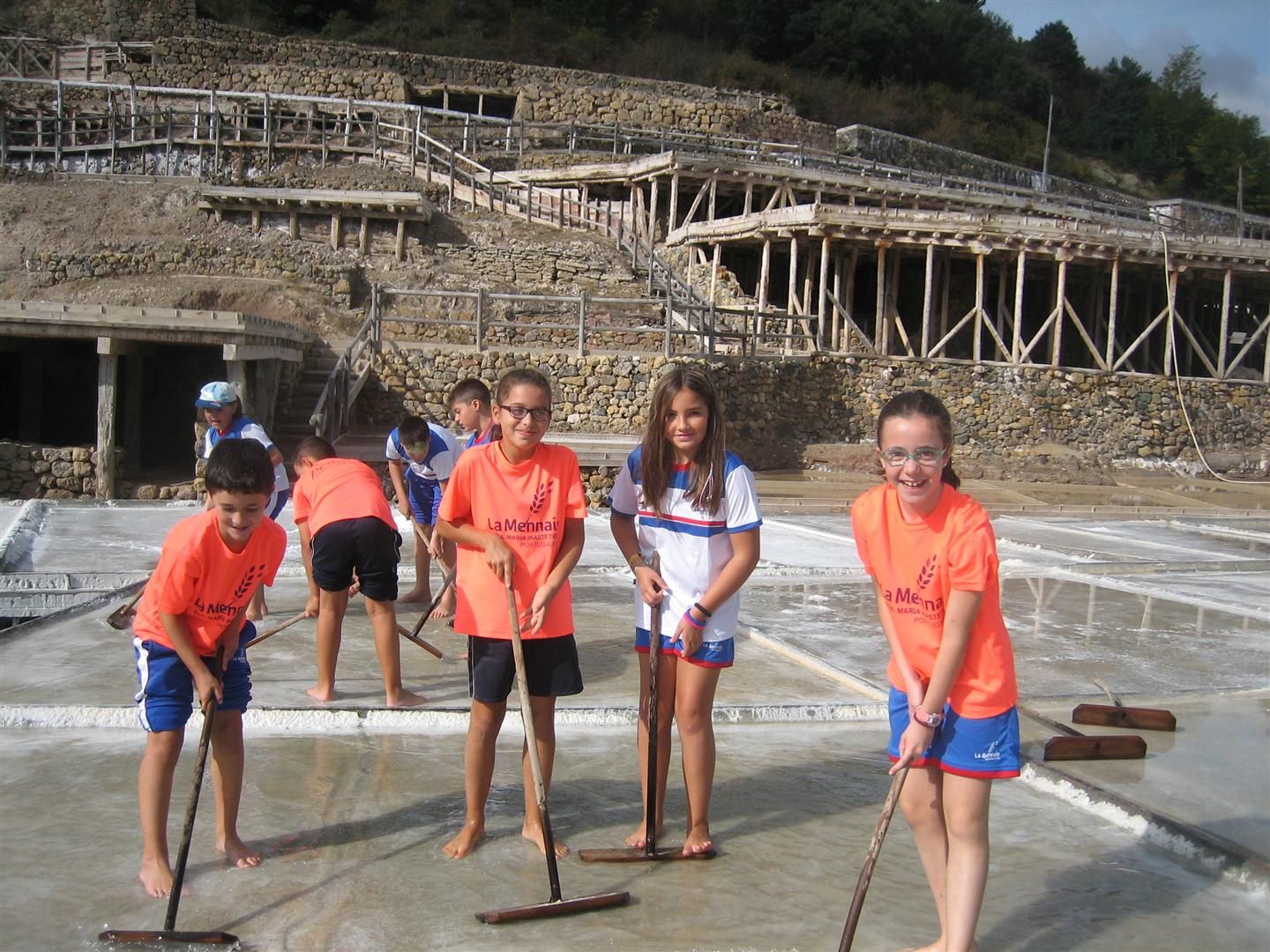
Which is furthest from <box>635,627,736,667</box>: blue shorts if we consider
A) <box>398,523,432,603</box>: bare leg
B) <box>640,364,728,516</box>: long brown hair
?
<box>398,523,432,603</box>: bare leg

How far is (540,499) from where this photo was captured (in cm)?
361

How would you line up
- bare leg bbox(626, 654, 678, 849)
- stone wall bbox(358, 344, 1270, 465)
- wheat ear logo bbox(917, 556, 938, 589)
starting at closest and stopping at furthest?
wheat ear logo bbox(917, 556, 938, 589), bare leg bbox(626, 654, 678, 849), stone wall bbox(358, 344, 1270, 465)

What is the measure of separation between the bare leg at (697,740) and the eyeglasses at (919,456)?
932 millimetres

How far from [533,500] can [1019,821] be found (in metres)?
1.89

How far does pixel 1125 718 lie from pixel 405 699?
294cm

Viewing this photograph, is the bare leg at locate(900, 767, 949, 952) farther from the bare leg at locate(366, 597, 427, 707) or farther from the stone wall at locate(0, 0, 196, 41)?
the stone wall at locate(0, 0, 196, 41)

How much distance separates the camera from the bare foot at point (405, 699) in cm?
480

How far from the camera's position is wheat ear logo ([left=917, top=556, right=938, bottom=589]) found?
2861 millimetres

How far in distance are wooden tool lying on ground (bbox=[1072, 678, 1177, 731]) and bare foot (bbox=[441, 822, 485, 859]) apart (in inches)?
105

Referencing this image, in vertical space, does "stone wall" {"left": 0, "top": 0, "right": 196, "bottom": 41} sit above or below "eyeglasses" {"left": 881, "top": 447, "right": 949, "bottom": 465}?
above

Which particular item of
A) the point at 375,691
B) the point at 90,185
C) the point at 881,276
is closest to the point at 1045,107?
the point at 881,276

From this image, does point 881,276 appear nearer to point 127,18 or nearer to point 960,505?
point 960,505

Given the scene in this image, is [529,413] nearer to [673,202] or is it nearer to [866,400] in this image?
[866,400]

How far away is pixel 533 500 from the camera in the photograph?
360 cm
